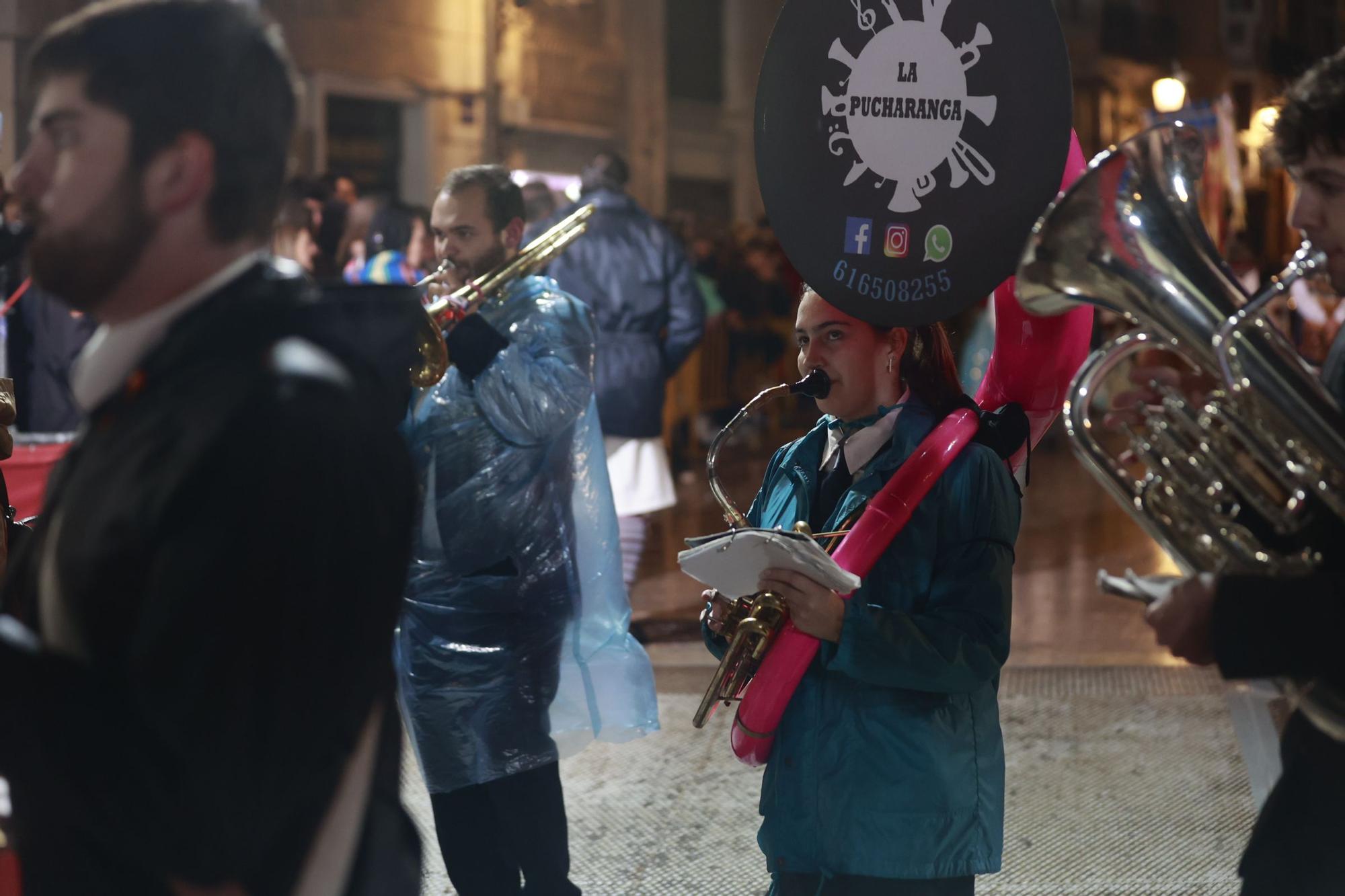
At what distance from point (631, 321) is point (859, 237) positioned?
4.16 m

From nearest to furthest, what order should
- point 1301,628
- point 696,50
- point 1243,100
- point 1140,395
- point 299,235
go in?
point 1301,628 < point 1140,395 < point 299,235 < point 696,50 < point 1243,100

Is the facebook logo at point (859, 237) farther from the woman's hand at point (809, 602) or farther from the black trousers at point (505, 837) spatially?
the black trousers at point (505, 837)

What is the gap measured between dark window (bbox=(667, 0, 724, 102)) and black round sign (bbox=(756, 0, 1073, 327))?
1703 centimetres

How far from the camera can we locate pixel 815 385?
93.7 inches

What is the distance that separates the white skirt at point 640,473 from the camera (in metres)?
6.02

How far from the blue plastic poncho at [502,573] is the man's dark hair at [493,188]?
226 millimetres

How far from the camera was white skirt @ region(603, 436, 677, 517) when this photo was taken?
19.7ft

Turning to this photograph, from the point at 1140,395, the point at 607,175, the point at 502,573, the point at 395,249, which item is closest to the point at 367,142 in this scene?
the point at 395,249

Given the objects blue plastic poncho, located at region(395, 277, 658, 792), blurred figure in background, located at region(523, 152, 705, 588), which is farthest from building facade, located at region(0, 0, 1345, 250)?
blue plastic poncho, located at region(395, 277, 658, 792)

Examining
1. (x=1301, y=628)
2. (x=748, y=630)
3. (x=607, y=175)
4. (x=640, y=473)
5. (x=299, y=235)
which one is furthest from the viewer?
(x=299, y=235)

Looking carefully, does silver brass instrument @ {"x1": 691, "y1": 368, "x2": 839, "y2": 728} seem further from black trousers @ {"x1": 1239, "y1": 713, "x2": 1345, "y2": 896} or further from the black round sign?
black trousers @ {"x1": 1239, "y1": 713, "x2": 1345, "y2": 896}

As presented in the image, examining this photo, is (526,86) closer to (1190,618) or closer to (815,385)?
(815,385)

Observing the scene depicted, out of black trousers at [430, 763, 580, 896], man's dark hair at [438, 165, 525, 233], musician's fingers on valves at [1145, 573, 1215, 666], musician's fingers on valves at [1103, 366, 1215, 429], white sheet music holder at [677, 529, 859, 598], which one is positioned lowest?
black trousers at [430, 763, 580, 896]

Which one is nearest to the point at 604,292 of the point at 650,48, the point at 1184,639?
the point at 1184,639
